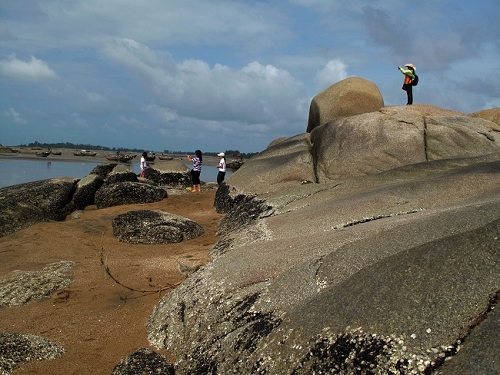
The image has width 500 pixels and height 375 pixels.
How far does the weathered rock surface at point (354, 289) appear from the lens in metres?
2.79

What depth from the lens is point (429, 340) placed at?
2.73 metres

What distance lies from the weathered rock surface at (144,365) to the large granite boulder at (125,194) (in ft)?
30.9

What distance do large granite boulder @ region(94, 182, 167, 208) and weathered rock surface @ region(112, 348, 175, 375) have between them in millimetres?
9410

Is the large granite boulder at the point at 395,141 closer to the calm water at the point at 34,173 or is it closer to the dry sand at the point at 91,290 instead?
the dry sand at the point at 91,290

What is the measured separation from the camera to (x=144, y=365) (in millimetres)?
4020

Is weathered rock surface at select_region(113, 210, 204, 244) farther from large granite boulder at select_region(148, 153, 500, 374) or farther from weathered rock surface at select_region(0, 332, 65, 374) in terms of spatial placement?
weathered rock surface at select_region(0, 332, 65, 374)

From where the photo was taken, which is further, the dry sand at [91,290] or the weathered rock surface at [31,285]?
the weathered rock surface at [31,285]

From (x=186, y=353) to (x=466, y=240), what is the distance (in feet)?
7.72

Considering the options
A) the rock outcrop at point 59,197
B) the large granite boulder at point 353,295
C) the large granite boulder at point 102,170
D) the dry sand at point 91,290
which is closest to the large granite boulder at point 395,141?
the dry sand at point 91,290

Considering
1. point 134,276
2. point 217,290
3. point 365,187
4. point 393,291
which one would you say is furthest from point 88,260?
point 393,291

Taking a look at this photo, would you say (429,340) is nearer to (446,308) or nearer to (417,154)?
(446,308)

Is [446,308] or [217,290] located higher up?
[446,308]

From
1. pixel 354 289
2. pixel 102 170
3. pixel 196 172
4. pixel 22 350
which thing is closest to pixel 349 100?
pixel 196 172

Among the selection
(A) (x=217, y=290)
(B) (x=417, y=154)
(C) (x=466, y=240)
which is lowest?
(A) (x=217, y=290)
